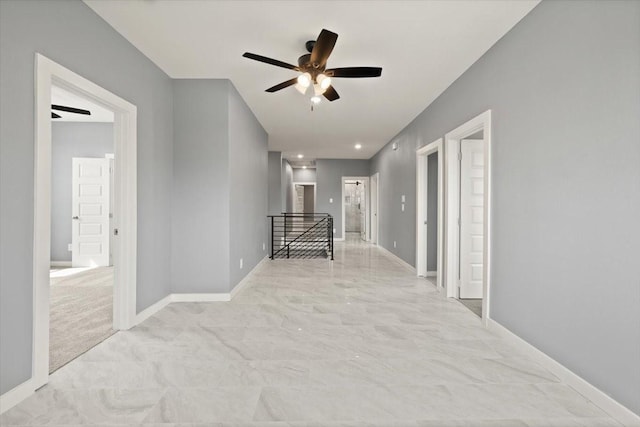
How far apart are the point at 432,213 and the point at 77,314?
5.08 m

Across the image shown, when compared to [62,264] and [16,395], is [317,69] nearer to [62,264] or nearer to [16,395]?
[16,395]

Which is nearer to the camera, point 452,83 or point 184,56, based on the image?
point 184,56

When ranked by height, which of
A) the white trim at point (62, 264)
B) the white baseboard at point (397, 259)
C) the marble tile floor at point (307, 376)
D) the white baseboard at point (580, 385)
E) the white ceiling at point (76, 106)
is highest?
the white ceiling at point (76, 106)

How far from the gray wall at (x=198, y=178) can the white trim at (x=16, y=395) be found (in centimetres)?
194

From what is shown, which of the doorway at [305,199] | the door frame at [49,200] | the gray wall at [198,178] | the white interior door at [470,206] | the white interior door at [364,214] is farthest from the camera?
the doorway at [305,199]

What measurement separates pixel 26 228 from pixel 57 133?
5460 mm

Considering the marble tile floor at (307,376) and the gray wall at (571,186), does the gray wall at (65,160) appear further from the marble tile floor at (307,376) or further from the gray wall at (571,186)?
the gray wall at (571,186)

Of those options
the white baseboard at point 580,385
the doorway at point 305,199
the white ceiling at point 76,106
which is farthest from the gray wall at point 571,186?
the doorway at point 305,199

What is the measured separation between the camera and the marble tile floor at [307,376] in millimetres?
1798

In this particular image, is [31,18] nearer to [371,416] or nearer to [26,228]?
[26,228]

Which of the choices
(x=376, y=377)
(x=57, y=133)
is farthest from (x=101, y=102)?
(x=57, y=133)

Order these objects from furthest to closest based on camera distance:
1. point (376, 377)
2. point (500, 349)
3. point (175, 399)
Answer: point (500, 349) < point (376, 377) < point (175, 399)

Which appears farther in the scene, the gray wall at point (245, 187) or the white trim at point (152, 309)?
the gray wall at point (245, 187)

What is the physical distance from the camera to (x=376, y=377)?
2.20m
